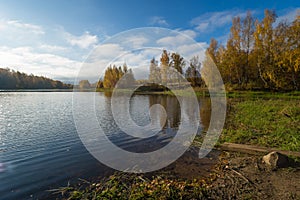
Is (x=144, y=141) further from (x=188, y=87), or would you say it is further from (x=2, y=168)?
(x=188, y=87)

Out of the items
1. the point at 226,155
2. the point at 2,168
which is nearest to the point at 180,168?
the point at 226,155

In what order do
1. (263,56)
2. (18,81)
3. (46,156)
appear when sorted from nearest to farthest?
(46,156) < (263,56) < (18,81)

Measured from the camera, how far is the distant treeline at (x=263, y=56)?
29.4 metres

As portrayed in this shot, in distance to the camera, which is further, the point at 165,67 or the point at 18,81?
the point at 18,81

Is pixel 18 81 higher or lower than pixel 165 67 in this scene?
higher

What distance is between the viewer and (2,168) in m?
6.96

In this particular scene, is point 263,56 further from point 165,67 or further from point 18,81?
point 18,81

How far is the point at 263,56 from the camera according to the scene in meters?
33.0

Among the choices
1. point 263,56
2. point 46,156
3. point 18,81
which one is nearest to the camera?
point 46,156

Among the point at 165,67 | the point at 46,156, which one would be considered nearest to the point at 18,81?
the point at 165,67

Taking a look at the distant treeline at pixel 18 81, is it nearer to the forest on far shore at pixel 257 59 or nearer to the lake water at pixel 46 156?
the forest on far shore at pixel 257 59

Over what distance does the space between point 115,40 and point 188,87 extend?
40.6 meters

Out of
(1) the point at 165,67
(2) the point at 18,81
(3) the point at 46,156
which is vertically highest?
(2) the point at 18,81

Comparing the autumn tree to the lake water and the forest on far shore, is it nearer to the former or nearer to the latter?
the forest on far shore
